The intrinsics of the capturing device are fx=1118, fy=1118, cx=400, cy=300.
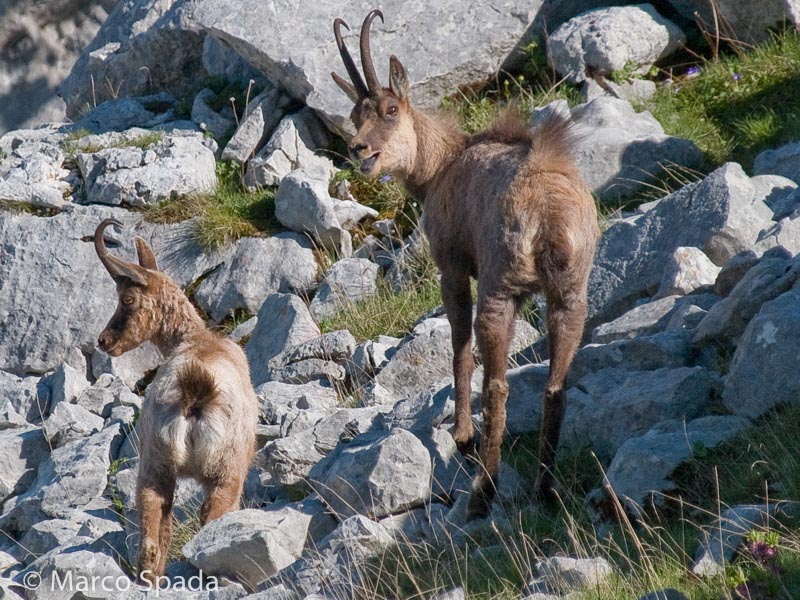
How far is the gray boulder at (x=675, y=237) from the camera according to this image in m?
8.02

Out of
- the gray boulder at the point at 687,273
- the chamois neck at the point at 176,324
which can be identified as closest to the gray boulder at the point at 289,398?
the chamois neck at the point at 176,324

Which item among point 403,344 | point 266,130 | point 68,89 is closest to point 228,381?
point 403,344

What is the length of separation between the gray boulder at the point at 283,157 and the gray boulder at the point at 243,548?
6.28 metres

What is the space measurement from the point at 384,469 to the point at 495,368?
2.70ft

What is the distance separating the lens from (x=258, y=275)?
35.7 feet

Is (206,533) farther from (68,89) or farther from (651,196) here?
(68,89)

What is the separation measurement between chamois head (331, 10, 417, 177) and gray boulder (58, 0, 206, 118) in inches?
258

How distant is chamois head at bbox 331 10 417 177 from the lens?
24.8 feet

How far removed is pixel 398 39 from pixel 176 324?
5683 millimetres

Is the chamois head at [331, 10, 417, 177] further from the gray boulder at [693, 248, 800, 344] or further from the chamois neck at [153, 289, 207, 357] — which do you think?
the gray boulder at [693, 248, 800, 344]

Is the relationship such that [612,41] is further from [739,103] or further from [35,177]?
[35,177]

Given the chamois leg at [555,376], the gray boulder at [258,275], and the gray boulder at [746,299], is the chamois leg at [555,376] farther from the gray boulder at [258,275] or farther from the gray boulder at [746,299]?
the gray boulder at [258,275]

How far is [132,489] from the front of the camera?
25.1 feet

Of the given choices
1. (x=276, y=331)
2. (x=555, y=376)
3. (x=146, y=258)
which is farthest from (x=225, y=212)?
(x=555, y=376)
